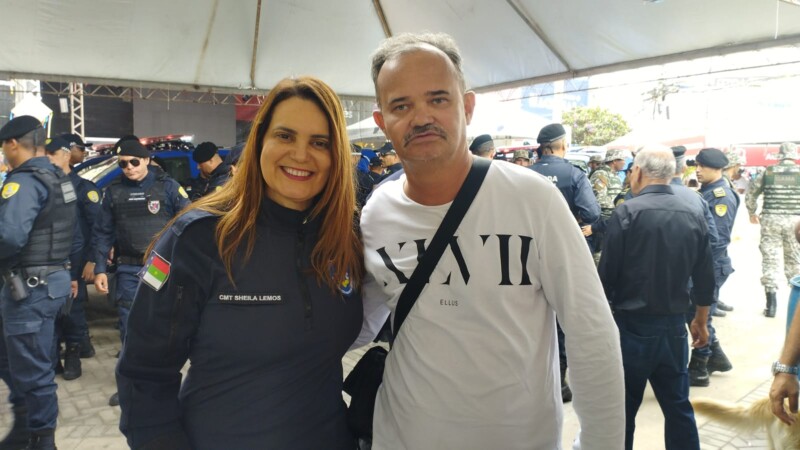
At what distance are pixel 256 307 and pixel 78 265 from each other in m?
5.08

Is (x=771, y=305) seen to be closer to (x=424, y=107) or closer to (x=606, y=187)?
(x=606, y=187)

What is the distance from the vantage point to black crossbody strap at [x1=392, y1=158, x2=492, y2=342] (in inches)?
60.1

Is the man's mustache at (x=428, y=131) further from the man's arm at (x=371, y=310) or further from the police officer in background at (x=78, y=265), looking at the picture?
the police officer in background at (x=78, y=265)

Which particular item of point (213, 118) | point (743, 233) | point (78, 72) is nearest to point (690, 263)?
point (78, 72)

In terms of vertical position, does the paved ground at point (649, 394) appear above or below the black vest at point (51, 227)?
below

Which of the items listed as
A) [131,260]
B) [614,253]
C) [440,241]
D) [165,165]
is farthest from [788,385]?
[165,165]

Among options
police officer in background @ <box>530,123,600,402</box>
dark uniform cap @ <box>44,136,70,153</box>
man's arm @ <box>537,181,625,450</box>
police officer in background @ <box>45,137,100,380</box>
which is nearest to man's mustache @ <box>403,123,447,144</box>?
man's arm @ <box>537,181,625,450</box>

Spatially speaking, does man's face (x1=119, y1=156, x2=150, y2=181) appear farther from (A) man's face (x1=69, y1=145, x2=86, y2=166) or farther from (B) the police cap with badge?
(B) the police cap with badge

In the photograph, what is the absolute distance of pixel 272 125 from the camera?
5.38 feet

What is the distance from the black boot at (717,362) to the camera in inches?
199

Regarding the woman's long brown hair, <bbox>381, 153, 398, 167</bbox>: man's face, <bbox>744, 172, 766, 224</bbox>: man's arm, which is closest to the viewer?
the woman's long brown hair

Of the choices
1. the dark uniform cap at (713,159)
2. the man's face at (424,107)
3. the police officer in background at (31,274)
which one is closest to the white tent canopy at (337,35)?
the dark uniform cap at (713,159)

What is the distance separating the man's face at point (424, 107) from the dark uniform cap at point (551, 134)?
12.7 feet

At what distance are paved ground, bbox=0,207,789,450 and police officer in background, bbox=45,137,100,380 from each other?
15cm
